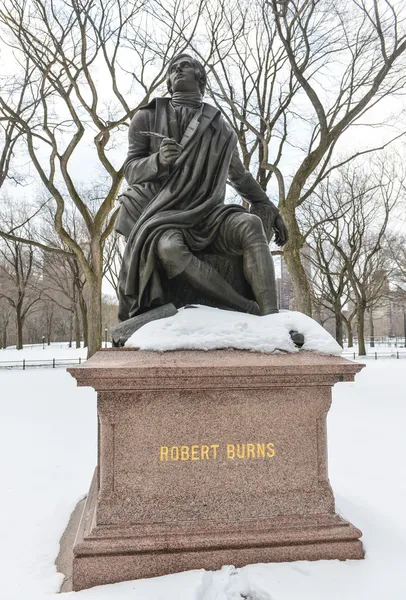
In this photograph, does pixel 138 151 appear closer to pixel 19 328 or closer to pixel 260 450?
pixel 260 450

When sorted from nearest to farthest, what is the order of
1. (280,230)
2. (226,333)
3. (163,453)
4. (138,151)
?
(163,453), (226,333), (138,151), (280,230)

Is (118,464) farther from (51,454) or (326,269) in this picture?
(326,269)

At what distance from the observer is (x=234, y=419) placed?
2.55 metres

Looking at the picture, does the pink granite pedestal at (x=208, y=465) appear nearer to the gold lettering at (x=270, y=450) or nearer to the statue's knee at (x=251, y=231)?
the gold lettering at (x=270, y=450)

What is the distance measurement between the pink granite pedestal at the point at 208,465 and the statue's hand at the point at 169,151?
5.13ft

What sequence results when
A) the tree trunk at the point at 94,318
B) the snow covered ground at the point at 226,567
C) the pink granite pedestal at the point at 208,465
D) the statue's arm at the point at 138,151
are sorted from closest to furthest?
the snow covered ground at the point at 226,567 → the pink granite pedestal at the point at 208,465 → the statue's arm at the point at 138,151 → the tree trunk at the point at 94,318

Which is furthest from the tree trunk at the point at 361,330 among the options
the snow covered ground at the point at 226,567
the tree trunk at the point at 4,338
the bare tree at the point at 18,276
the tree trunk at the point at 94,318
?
the tree trunk at the point at 4,338

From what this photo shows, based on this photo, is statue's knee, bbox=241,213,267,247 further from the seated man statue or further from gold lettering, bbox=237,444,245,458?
gold lettering, bbox=237,444,245,458

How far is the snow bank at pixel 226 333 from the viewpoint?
2684 millimetres

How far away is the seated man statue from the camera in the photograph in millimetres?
3172

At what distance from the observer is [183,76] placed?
3.76 m

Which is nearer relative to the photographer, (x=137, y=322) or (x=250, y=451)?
(x=250, y=451)

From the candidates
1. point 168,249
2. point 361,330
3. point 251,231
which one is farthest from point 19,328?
point 251,231

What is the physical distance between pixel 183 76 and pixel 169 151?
38.1 inches
